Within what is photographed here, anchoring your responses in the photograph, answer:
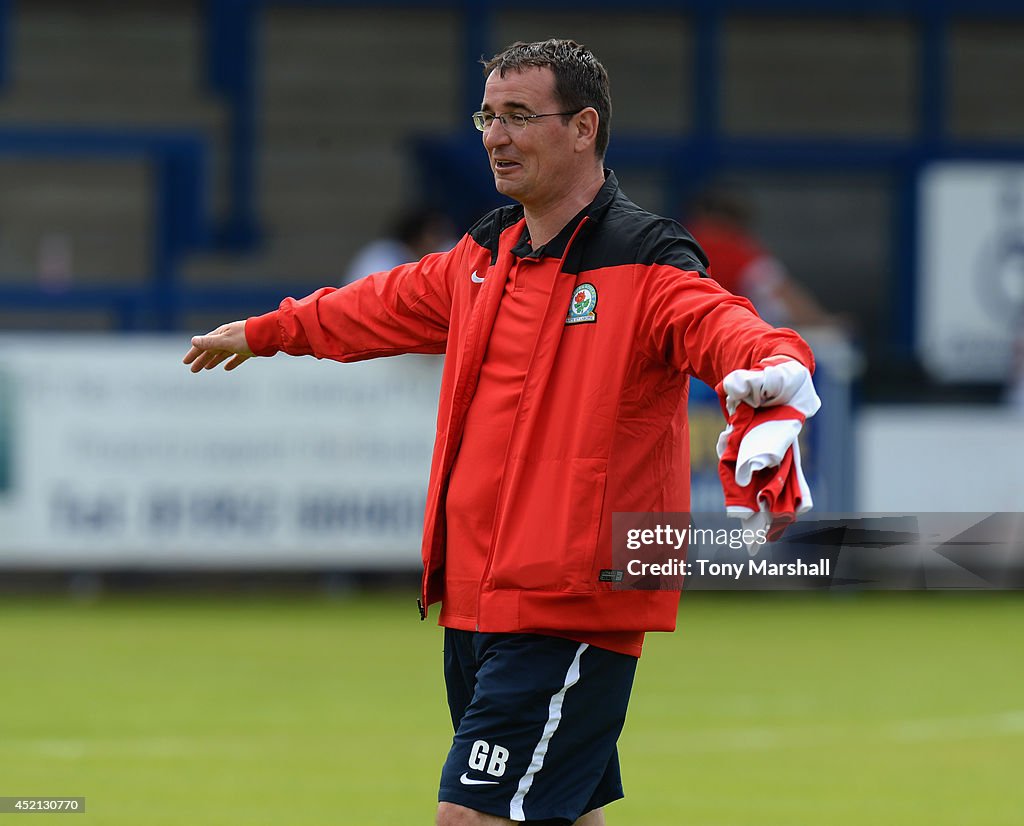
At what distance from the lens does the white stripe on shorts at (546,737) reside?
4.98 meters

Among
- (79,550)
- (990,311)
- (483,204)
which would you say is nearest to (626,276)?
(79,550)

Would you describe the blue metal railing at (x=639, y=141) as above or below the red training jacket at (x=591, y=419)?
above

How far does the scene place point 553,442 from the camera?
504 centimetres

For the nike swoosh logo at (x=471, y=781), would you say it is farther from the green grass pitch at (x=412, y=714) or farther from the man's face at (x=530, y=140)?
the green grass pitch at (x=412, y=714)

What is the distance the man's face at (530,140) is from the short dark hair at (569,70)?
18 millimetres

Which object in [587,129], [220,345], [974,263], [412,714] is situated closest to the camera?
[587,129]

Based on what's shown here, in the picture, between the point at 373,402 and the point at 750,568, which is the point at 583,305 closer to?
the point at 750,568

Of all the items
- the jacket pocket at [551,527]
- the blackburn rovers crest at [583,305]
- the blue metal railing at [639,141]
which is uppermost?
the blue metal railing at [639,141]

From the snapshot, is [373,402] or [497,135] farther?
[373,402]

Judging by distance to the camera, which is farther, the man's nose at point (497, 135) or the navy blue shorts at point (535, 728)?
the man's nose at point (497, 135)

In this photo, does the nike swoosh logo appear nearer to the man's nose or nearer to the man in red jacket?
the man in red jacket

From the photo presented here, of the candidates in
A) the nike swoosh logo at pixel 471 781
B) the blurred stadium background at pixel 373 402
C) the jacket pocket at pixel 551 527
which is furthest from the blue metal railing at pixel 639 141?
the nike swoosh logo at pixel 471 781

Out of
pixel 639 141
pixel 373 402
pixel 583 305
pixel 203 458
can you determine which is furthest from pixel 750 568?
pixel 639 141

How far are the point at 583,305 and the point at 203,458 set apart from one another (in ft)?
33.2
